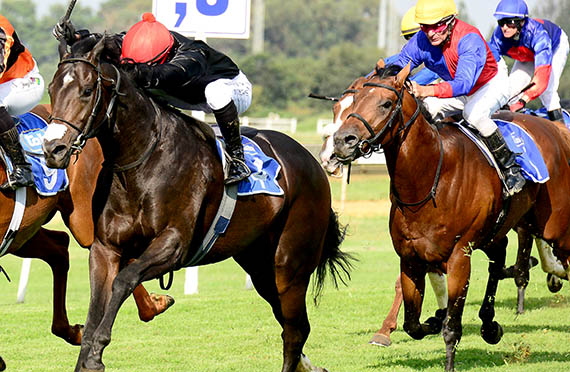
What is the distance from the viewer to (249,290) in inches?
473

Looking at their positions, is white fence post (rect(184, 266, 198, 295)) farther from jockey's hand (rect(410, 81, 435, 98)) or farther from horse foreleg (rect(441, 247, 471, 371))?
jockey's hand (rect(410, 81, 435, 98))

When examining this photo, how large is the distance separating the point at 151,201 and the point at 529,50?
455 centimetres

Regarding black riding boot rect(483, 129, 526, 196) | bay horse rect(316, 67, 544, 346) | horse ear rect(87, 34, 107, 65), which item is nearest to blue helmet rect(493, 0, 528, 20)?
black riding boot rect(483, 129, 526, 196)

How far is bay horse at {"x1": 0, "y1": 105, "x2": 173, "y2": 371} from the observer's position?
6.46 m

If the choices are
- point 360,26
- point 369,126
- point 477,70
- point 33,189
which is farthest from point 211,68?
point 360,26

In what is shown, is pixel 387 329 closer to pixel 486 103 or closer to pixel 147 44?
pixel 486 103

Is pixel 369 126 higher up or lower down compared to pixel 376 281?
higher up

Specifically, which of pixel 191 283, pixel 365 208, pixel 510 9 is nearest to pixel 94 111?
pixel 510 9

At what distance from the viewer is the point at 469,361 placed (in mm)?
7316

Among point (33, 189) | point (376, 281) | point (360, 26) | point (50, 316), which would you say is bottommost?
point (360, 26)

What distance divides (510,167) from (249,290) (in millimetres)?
5573

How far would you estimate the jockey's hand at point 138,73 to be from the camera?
5.54 m

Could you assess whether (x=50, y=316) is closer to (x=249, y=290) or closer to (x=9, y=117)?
(x=249, y=290)

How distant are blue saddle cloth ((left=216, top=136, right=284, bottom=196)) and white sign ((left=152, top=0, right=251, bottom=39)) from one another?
4411 millimetres
